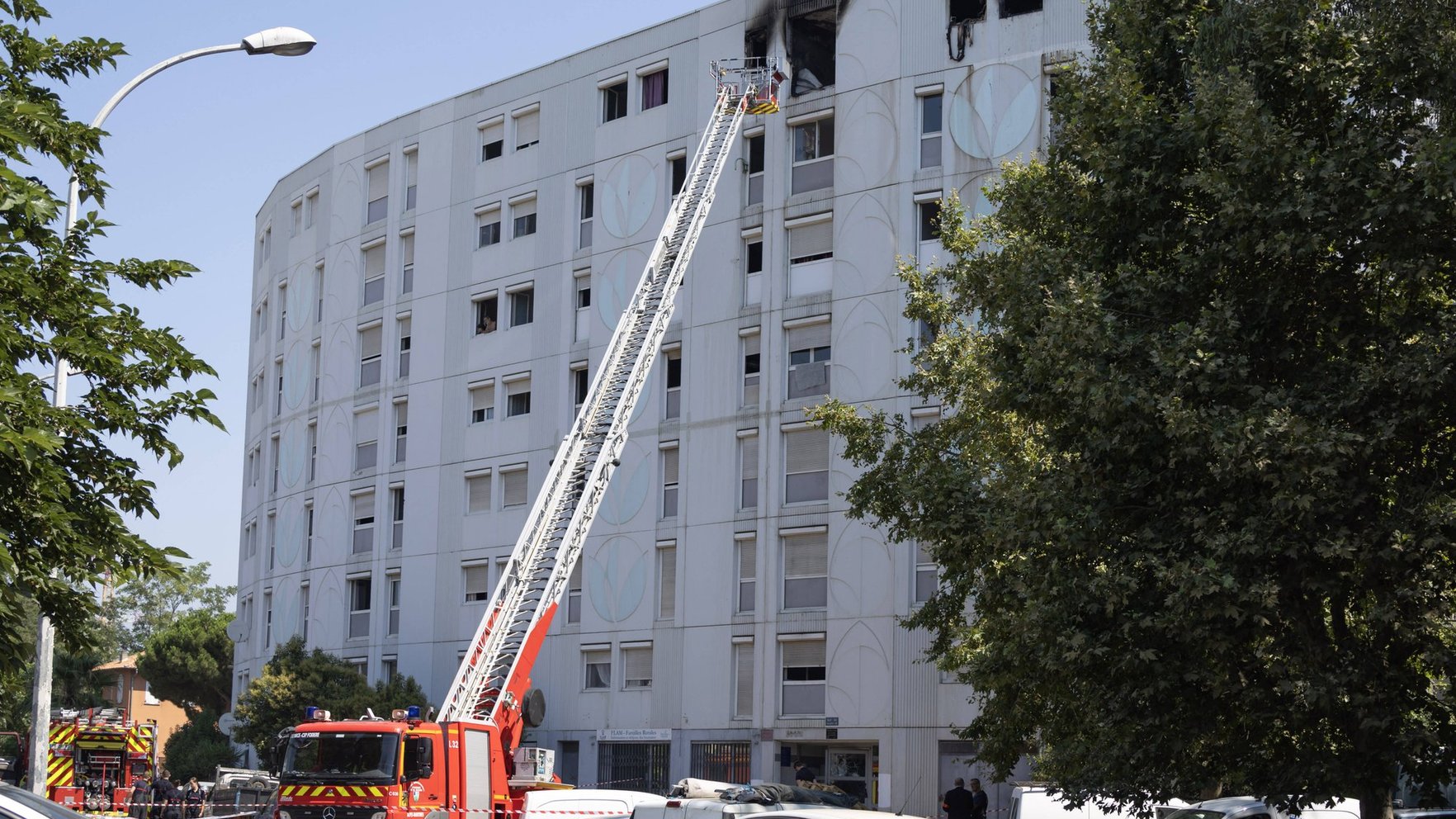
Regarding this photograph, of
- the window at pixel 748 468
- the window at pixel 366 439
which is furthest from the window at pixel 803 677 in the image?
the window at pixel 366 439

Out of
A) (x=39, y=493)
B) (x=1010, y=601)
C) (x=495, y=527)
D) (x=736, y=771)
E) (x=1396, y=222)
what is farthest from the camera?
(x=495, y=527)

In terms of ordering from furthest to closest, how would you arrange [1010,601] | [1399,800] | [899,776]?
[899,776], [1399,800], [1010,601]

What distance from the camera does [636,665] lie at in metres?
39.0

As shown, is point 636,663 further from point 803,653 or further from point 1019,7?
point 1019,7

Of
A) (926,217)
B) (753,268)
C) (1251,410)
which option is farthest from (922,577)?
(1251,410)

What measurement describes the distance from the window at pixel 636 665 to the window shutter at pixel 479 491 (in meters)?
6.02

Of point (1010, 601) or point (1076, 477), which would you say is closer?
point (1076, 477)

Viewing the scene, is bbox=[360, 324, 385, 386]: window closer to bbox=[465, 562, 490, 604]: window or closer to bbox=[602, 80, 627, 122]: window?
bbox=[465, 562, 490, 604]: window

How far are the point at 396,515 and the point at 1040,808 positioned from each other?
28694 millimetres

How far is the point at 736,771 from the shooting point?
36.4 m

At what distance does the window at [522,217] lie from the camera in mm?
43156

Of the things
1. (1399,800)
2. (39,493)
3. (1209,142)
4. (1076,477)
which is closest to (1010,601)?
(1076,477)

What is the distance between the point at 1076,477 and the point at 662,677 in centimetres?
2524

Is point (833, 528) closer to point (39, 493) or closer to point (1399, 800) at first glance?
A: point (1399, 800)
